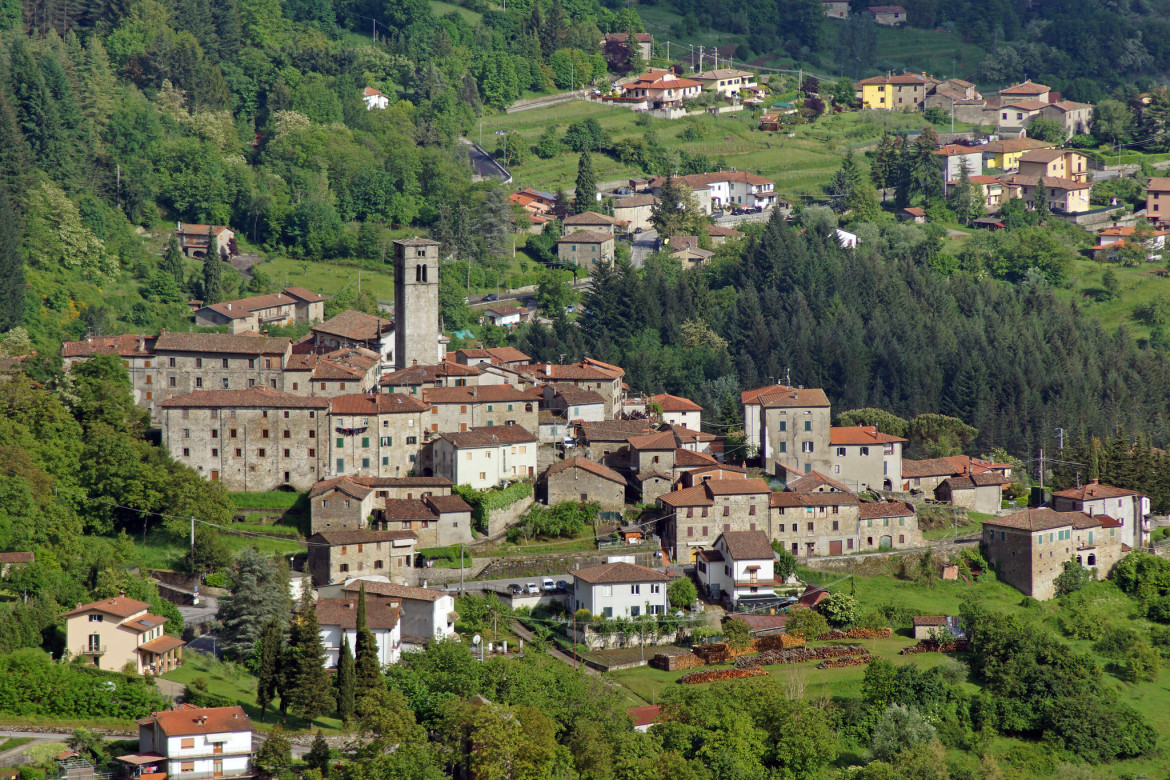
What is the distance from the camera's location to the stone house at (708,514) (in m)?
84.8

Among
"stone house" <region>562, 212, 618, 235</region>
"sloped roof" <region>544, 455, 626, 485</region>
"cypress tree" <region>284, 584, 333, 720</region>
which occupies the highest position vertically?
"stone house" <region>562, 212, 618, 235</region>

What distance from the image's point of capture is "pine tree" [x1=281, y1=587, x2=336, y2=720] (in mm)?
66438

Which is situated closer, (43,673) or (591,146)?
(43,673)

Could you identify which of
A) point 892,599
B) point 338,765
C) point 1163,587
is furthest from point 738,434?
point 338,765

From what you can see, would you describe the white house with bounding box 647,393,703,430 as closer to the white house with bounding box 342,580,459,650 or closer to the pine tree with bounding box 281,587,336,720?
the white house with bounding box 342,580,459,650

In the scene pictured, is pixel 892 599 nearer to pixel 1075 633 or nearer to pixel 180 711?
pixel 1075 633

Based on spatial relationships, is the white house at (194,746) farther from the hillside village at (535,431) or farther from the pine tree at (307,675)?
the pine tree at (307,675)

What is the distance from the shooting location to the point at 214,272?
11575cm

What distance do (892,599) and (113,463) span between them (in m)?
35.8

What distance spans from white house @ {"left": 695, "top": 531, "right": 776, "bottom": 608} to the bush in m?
1.82

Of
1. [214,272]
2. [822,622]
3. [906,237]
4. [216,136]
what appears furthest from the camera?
[906,237]

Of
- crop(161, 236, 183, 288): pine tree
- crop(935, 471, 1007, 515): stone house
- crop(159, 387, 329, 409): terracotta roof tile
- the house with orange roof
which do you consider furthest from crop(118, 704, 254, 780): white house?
the house with orange roof

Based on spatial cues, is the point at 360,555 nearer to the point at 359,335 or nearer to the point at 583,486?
the point at 583,486

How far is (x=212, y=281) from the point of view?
11556 cm
